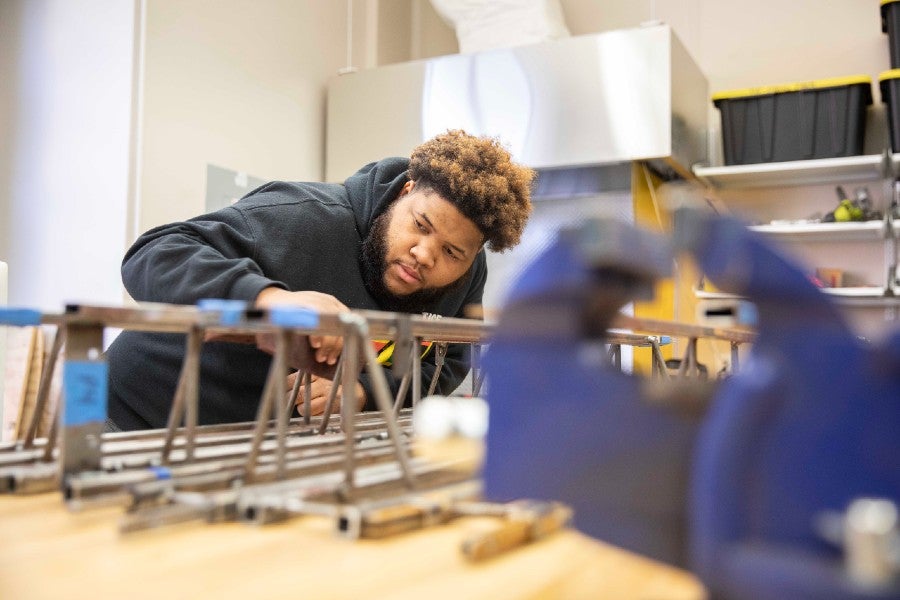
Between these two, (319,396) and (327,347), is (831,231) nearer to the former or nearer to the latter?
(319,396)

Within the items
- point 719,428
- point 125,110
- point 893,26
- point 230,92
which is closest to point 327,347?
point 719,428

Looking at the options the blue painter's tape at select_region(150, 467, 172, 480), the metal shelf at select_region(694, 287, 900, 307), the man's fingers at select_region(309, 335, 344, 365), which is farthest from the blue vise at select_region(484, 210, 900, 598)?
the metal shelf at select_region(694, 287, 900, 307)

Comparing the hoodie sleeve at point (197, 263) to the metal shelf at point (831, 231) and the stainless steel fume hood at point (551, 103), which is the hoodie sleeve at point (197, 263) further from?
the metal shelf at point (831, 231)

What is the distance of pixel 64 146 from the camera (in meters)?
3.25

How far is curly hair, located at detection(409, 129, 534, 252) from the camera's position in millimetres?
1806

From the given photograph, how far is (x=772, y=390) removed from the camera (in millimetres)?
390

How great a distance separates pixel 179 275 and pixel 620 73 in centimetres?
245

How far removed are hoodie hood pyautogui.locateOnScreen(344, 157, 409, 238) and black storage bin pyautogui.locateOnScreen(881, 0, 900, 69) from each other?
8.41 ft

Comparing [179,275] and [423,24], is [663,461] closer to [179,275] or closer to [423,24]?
[179,275]

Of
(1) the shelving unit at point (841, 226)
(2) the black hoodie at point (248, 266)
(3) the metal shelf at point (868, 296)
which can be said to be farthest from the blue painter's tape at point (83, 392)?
(3) the metal shelf at point (868, 296)

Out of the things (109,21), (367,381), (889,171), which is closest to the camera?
(367,381)

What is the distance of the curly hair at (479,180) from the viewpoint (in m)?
1.81

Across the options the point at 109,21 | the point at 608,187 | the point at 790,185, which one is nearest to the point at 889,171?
the point at 790,185

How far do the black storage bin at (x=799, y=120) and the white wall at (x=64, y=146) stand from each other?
2643mm
